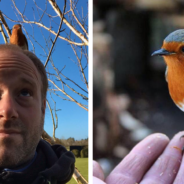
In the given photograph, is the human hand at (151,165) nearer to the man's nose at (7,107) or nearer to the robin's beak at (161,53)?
the robin's beak at (161,53)

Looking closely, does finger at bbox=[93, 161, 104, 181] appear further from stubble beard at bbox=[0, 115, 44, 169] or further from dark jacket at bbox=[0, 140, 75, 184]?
stubble beard at bbox=[0, 115, 44, 169]

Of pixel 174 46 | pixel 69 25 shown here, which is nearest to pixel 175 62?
pixel 174 46

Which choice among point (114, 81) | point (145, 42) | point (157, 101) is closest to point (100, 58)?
point (114, 81)

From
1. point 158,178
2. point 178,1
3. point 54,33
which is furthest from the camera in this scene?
point 54,33

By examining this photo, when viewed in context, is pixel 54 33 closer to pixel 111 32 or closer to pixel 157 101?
pixel 111 32

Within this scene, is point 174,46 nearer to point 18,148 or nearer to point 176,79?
point 176,79

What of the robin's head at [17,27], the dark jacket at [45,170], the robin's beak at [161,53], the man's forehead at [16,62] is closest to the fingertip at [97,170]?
the dark jacket at [45,170]
